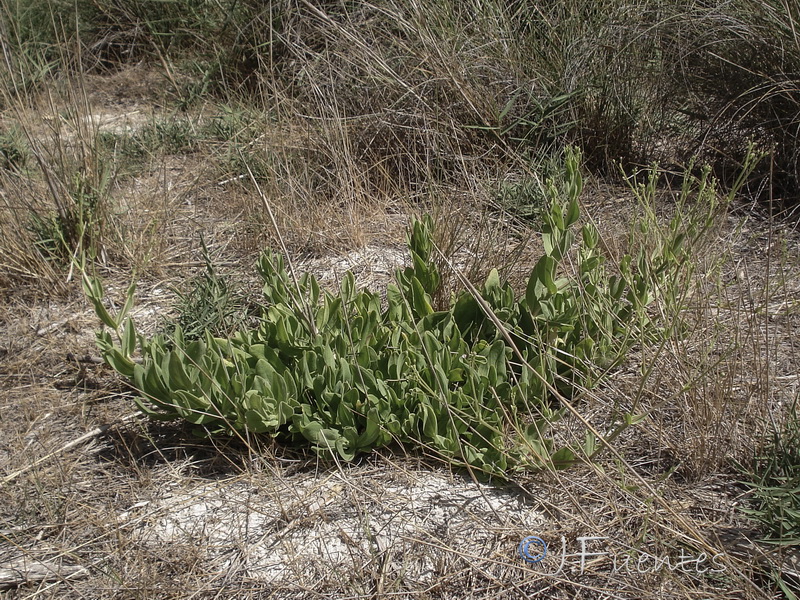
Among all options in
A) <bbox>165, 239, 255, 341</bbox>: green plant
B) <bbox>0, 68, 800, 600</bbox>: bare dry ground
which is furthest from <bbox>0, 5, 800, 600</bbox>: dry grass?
<bbox>165, 239, 255, 341</bbox>: green plant

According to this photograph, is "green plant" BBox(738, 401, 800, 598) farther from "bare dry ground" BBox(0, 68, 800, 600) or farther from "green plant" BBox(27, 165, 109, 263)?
"green plant" BBox(27, 165, 109, 263)

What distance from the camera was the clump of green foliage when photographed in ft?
6.19

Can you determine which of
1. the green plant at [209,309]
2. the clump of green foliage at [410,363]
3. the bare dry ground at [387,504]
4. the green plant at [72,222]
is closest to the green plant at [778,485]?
the bare dry ground at [387,504]

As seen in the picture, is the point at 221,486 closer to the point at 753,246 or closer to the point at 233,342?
the point at 233,342

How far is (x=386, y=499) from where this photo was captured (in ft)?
6.07

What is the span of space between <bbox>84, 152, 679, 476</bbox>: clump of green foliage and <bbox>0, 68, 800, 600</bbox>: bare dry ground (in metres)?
0.09

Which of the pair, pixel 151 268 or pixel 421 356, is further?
pixel 151 268

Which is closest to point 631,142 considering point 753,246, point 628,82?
point 628,82

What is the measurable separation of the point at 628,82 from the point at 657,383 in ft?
6.68

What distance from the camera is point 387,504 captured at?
1.83 m

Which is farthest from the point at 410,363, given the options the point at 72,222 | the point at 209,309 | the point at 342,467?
the point at 72,222

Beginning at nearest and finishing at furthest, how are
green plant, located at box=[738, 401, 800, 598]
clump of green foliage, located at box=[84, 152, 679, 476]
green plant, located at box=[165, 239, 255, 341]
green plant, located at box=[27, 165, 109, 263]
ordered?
green plant, located at box=[738, 401, 800, 598], clump of green foliage, located at box=[84, 152, 679, 476], green plant, located at box=[165, 239, 255, 341], green plant, located at box=[27, 165, 109, 263]

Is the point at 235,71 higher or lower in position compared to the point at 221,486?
higher

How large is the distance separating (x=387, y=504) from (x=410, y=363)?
0.38 meters
